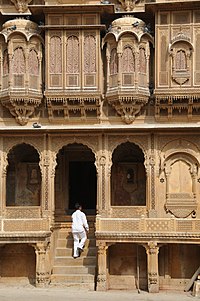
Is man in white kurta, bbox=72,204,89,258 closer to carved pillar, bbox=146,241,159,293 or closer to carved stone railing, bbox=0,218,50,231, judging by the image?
carved stone railing, bbox=0,218,50,231

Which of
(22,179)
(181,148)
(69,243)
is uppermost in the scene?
(181,148)

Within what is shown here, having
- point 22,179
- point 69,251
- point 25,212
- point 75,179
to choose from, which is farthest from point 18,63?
point 69,251

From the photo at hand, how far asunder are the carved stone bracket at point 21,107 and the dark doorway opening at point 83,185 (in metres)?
3.66

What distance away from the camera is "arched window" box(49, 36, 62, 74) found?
22797mm

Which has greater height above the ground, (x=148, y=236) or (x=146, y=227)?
(x=146, y=227)

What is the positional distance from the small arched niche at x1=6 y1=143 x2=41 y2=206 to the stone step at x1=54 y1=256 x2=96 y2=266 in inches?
125

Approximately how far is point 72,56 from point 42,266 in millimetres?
7351

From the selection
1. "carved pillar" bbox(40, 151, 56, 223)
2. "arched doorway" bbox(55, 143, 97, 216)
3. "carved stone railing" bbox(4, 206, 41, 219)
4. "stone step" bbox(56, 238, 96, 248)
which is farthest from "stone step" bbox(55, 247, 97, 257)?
"arched doorway" bbox(55, 143, 97, 216)

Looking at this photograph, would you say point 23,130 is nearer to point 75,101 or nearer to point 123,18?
point 75,101

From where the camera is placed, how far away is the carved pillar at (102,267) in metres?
21.3

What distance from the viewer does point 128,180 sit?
2494 cm

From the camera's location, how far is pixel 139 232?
21219 millimetres

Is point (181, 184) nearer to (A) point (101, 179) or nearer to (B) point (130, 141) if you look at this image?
(B) point (130, 141)

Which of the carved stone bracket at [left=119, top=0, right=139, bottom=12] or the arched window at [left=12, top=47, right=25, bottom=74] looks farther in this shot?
the carved stone bracket at [left=119, top=0, right=139, bottom=12]
